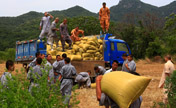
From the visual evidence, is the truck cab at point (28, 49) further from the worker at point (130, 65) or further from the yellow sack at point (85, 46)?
the worker at point (130, 65)

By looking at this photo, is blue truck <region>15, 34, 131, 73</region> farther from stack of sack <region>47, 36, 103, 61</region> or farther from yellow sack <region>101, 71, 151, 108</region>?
yellow sack <region>101, 71, 151, 108</region>

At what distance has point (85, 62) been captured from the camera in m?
10.2

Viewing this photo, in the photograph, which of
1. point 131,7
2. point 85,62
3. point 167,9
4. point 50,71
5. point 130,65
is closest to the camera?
point 50,71

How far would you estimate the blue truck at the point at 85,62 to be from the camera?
10344 millimetres

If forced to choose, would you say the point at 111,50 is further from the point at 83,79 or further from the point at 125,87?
the point at 125,87

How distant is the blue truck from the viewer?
33.9ft

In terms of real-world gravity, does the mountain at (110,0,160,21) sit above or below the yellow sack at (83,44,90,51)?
above

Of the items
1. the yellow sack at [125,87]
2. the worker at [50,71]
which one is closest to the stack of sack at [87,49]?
the worker at [50,71]

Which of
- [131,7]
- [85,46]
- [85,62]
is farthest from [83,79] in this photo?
[131,7]

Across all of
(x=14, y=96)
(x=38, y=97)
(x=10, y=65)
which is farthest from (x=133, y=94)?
(x=10, y=65)

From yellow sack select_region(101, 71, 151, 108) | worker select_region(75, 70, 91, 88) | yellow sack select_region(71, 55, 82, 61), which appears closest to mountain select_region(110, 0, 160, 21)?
yellow sack select_region(71, 55, 82, 61)

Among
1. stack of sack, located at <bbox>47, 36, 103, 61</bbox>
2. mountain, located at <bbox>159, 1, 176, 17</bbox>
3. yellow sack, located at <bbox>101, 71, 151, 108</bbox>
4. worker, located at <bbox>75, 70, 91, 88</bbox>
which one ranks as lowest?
worker, located at <bbox>75, 70, 91, 88</bbox>

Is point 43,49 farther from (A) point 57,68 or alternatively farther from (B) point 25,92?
Answer: (B) point 25,92

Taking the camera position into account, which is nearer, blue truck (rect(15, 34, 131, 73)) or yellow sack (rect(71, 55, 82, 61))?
yellow sack (rect(71, 55, 82, 61))
